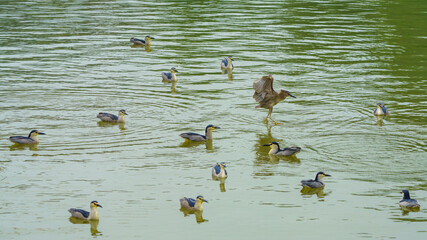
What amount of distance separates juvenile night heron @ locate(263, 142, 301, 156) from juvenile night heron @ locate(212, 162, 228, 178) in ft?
Answer: 7.95

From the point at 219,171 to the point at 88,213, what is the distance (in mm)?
3964

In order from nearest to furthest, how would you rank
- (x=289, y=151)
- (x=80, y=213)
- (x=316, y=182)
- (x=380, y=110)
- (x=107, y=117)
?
(x=80, y=213) < (x=316, y=182) < (x=289, y=151) < (x=107, y=117) < (x=380, y=110)

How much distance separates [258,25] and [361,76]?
543 inches

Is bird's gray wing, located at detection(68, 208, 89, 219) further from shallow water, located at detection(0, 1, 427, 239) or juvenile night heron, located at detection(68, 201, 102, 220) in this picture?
shallow water, located at detection(0, 1, 427, 239)

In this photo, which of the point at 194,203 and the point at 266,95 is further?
the point at 266,95

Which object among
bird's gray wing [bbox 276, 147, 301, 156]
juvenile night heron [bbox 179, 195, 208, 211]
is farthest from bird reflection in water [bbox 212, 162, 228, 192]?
bird's gray wing [bbox 276, 147, 301, 156]

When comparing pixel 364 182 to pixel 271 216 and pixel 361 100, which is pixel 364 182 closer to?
pixel 271 216

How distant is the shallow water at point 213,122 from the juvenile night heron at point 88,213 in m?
0.30

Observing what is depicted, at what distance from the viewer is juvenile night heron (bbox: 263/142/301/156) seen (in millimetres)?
22062

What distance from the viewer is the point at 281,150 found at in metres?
22.4

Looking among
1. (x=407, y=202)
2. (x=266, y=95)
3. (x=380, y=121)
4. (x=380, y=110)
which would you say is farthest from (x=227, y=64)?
(x=407, y=202)

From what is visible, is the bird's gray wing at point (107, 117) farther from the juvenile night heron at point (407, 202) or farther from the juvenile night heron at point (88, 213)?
the juvenile night heron at point (407, 202)

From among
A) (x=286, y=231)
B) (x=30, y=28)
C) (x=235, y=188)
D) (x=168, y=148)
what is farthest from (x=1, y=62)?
(x=286, y=231)

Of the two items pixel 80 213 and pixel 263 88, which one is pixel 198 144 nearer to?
pixel 263 88
